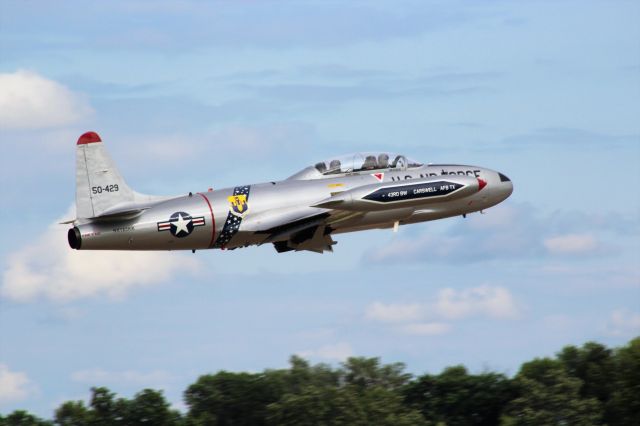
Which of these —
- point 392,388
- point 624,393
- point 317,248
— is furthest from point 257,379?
point 317,248

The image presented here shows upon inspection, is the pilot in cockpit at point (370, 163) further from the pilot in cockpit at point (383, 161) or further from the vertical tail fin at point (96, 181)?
the vertical tail fin at point (96, 181)

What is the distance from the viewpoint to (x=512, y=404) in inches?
3590

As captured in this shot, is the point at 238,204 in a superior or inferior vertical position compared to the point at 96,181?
inferior

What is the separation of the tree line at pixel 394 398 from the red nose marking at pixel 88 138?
4420 centimetres

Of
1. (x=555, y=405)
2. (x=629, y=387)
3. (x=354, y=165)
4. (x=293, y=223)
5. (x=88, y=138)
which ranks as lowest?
(x=629, y=387)

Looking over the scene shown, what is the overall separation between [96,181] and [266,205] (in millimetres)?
6396

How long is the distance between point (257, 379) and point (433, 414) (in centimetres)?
1518

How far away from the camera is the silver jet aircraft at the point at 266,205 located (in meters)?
46.6

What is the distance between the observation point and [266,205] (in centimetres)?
4816

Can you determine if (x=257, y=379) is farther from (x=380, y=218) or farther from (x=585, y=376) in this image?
(x=380, y=218)

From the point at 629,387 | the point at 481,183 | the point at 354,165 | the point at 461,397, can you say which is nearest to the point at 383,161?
the point at 354,165

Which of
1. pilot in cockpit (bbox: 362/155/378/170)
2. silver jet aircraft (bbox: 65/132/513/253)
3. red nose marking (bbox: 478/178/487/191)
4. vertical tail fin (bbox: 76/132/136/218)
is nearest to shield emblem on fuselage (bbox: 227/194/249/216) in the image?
silver jet aircraft (bbox: 65/132/513/253)

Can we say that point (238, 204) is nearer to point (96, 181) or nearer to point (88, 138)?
point (96, 181)

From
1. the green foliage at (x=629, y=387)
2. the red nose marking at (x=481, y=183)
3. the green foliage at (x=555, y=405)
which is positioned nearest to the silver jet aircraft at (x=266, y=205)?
the red nose marking at (x=481, y=183)
